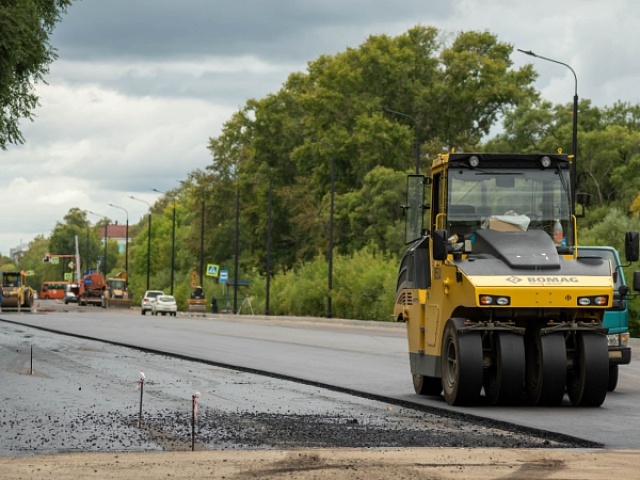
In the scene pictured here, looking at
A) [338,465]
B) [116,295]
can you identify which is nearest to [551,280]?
[338,465]

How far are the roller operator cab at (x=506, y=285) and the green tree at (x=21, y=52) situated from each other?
13589 millimetres

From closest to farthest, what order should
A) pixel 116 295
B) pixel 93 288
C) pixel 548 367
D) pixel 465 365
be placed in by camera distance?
pixel 548 367 → pixel 465 365 → pixel 116 295 → pixel 93 288

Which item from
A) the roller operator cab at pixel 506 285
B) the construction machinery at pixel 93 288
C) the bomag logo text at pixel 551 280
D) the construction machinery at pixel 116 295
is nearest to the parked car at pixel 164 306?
the construction machinery at pixel 116 295

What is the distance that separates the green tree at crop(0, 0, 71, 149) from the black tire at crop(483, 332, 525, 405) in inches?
640

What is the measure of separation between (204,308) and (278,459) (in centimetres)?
9031

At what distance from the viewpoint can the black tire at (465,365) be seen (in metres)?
19.1

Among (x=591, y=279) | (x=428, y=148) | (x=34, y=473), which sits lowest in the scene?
(x=34, y=473)

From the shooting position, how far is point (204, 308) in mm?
103062

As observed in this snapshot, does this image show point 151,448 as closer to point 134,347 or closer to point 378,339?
point 134,347

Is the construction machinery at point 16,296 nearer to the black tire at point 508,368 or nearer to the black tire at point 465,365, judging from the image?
the black tire at point 465,365

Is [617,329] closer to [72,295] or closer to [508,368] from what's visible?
[508,368]

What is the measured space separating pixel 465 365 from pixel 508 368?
58 centimetres

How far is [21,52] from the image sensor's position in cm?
3216

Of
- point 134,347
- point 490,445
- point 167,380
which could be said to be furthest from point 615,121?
point 490,445
